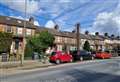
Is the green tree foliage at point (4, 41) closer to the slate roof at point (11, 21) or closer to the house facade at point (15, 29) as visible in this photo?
the house facade at point (15, 29)

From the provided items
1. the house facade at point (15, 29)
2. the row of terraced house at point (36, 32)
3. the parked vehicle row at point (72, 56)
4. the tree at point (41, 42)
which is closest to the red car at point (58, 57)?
the parked vehicle row at point (72, 56)

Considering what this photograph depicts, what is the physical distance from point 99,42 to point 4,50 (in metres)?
56.1

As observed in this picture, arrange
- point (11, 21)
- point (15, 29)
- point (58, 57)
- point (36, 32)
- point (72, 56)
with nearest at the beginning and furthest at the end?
point (58, 57), point (72, 56), point (15, 29), point (11, 21), point (36, 32)

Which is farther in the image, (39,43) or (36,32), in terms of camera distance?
(36,32)

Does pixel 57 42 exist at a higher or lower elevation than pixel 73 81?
higher

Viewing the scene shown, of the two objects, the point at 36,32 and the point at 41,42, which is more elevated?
the point at 36,32

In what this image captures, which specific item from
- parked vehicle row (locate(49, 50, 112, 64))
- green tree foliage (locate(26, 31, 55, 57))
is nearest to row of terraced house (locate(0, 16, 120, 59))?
green tree foliage (locate(26, 31, 55, 57))

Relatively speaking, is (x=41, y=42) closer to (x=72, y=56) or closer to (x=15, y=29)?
Answer: (x=15, y=29)

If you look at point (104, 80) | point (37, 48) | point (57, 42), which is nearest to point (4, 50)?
point (37, 48)

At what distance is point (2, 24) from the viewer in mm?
50719

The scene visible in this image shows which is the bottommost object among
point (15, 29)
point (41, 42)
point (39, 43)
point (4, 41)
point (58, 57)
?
point (58, 57)

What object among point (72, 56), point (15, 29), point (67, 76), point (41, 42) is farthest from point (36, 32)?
point (67, 76)

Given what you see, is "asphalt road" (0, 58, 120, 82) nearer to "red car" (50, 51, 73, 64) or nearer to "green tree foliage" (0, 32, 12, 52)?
"red car" (50, 51, 73, 64)

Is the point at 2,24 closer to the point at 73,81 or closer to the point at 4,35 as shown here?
the point at 4,35
